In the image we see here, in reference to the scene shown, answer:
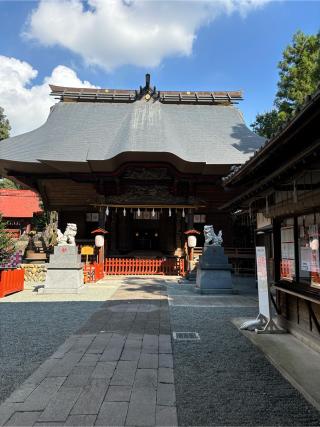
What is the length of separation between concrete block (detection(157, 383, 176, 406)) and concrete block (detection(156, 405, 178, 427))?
0.09 meters

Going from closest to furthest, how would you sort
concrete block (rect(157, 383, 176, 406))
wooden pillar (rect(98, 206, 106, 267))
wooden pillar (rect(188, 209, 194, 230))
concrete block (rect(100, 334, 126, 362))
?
concrete block (rect(157, 383, 176, 406))
concrete block (rect(100, 334, 126, 362))
wooden pillar (rect(98, 206, 106, 267))
wooden pillar (rect(188, 209, 194, 230))

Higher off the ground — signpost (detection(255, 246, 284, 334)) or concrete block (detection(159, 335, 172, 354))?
signpost (detection(255, 246, 284, 334))

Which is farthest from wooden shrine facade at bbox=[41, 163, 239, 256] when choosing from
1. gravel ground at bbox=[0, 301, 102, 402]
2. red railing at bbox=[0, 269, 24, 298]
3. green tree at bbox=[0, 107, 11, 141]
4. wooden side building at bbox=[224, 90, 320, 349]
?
green tree at bbox=[0, 107, 11, 141]

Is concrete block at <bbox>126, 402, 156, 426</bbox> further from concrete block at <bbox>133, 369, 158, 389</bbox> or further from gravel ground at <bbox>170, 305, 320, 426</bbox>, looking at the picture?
concrete block at <bbox>133, 369, 158, 389</bbox>

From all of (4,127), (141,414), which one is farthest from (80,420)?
(4,127)

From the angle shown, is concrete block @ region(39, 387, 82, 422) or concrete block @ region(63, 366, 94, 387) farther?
concrete block @ region(63, 366, 94, 387)

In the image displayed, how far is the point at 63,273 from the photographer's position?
12188mm

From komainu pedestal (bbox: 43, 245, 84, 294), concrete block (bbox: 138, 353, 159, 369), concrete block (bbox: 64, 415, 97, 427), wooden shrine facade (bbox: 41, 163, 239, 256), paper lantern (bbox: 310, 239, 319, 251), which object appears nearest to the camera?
concrete block (bbox: 64, 415, 97, 427)

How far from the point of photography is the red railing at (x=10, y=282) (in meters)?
11.2

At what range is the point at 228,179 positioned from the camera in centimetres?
667

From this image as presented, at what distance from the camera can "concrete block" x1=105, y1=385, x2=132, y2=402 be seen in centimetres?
345

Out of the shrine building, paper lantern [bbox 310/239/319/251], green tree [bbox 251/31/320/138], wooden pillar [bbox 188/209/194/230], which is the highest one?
green tree [bbox 251/31/320/138]

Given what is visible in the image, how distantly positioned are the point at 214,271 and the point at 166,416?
29.8 feet

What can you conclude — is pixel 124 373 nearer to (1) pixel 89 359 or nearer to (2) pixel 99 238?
(1) pixel 89 359
